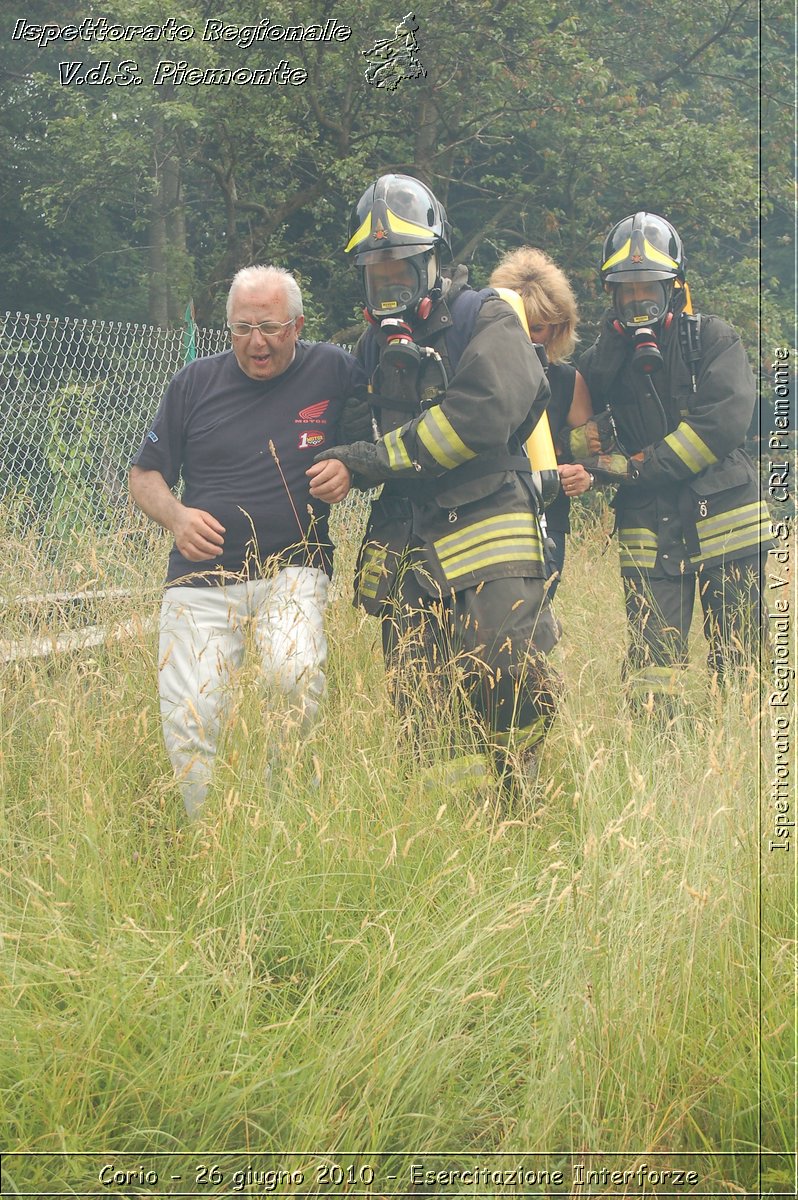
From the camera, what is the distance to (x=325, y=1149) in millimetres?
2240

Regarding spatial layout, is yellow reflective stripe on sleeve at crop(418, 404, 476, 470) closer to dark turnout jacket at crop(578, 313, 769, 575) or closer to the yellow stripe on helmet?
dark turnout jacket at crop(578, 313, 769, 575)

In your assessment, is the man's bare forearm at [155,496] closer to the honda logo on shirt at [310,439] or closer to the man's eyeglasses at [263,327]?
the honda logo on shirt at [310,439]

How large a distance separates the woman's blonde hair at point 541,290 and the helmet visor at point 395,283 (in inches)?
38.4

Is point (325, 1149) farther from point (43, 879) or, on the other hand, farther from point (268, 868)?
point (43, 879)

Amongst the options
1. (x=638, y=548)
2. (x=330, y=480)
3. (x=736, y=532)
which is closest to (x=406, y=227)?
(x=330, y=480)

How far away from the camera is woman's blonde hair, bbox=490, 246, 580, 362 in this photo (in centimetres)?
483

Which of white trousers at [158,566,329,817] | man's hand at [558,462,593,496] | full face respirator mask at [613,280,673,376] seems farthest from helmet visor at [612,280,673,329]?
white trousers at [158,566,329,817]

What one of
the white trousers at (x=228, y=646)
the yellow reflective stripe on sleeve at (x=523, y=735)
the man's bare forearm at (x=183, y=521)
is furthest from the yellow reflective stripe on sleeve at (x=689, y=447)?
the man's bare forearm at (x=183, y=521)

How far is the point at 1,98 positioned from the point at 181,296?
2.63 meters

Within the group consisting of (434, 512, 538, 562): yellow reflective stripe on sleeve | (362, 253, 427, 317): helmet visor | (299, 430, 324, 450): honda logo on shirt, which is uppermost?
(362, 253, 427, 317): helmet visor

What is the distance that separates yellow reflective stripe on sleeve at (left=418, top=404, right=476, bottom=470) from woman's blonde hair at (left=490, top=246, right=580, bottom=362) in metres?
1.24

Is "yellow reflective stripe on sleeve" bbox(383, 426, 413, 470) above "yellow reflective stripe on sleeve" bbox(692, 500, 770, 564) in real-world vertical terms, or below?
above

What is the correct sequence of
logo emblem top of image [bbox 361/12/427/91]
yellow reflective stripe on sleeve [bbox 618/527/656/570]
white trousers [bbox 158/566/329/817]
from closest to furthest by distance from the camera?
white trousers [bbox 158/566/329/817], yellow reflective stripe on sleeve [bbox 618/527/656/570], logo emblem top of image [bbox 361/12/427/91]

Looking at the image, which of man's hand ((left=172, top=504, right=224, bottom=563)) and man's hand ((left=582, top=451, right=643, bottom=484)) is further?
man's hand ((left=582, top=451, right=643, bottom=484))
